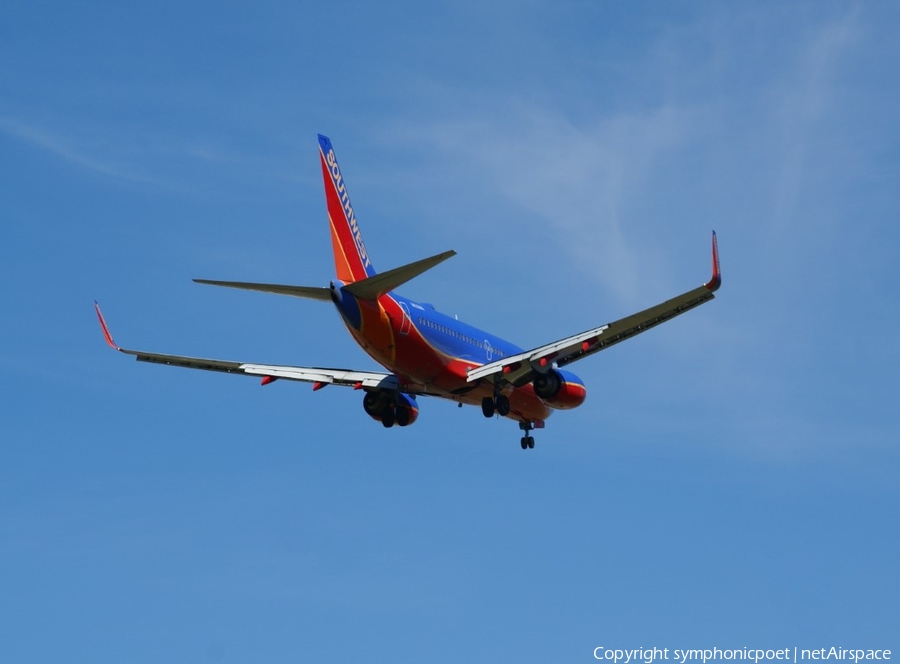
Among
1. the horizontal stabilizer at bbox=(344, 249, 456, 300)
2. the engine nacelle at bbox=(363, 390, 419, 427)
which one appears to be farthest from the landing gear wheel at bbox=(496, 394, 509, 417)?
the horizontal stabilizer at bbox=(344, 249, 456, 300)

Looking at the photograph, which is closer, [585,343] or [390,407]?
[585,343]

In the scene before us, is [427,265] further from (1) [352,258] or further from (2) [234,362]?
(2) [234,362]

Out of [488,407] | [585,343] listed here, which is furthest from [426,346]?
[585,343]

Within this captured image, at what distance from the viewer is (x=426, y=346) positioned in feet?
169

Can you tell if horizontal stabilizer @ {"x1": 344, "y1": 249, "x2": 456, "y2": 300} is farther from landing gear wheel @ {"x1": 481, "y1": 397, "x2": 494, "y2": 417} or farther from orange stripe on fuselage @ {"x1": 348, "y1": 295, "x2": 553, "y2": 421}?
landing gear wheel @ {"x1": 481, "y1": 397, "x2": 494, "y2": 417}

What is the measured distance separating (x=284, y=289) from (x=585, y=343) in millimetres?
11629

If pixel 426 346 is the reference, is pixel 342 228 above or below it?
above

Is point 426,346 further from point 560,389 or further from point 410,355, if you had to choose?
point 560,389

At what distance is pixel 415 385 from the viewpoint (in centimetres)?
5434

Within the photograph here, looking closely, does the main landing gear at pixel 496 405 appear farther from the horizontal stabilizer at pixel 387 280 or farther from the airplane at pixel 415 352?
the horizontal stabilizer at pixel 387 280

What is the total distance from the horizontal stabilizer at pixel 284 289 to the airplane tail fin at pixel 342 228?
230 centimetres

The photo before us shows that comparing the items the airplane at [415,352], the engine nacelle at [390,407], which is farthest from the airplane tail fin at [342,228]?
the engine nacelle at [390,407]

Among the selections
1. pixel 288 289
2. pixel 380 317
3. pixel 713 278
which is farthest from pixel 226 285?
pixel 713 278

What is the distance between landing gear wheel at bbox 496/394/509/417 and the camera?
53531 millimetres
